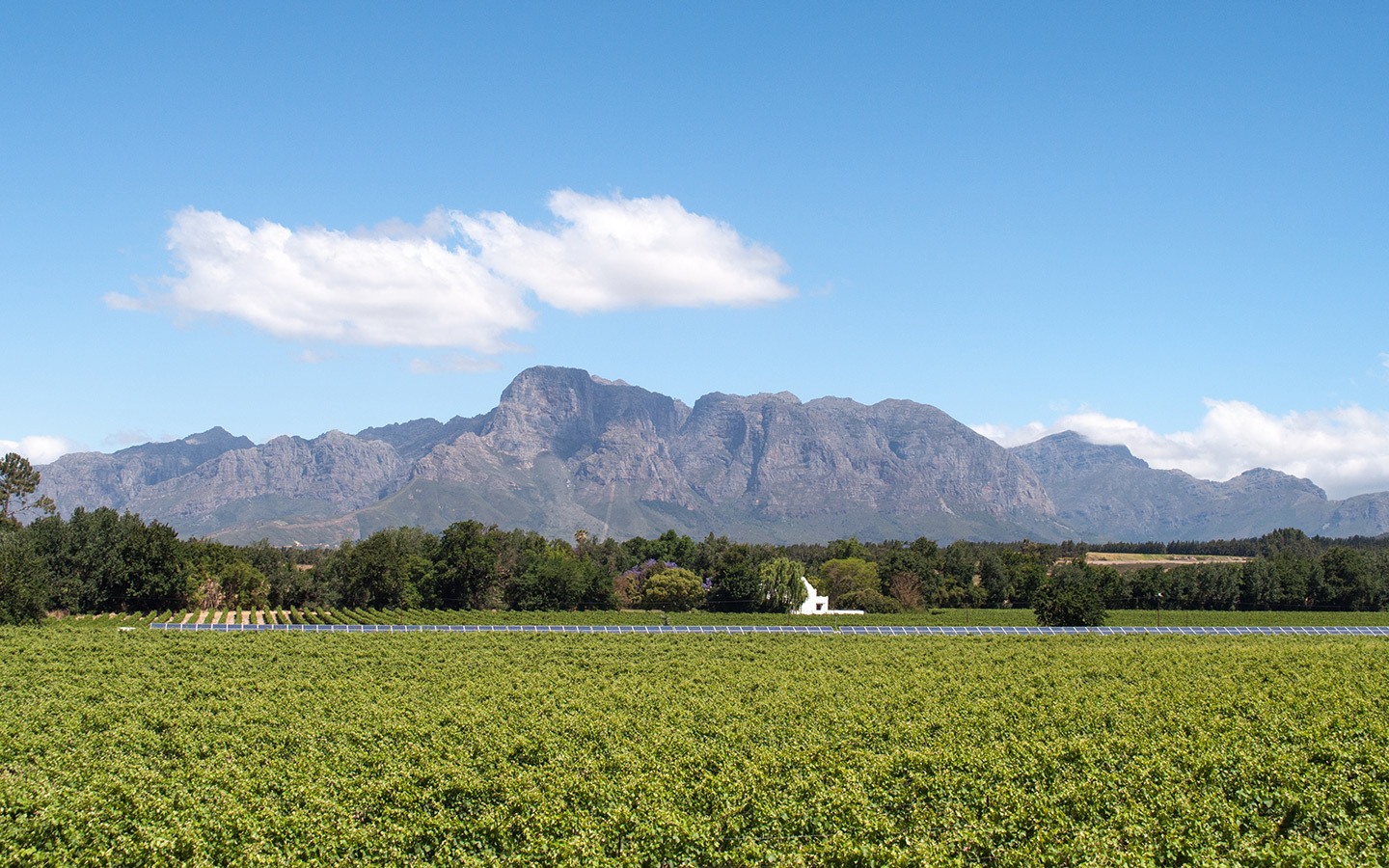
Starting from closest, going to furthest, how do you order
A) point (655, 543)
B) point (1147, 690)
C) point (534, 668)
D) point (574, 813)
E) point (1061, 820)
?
point (1061, 820) → point (574, 813) → point (1147, 690) → point (534, 668) → point (655, 543)

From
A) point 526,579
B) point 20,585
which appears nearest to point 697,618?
point 526,579

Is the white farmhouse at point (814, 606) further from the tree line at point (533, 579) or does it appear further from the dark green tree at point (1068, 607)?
the dark green tree at point (1068, 607)

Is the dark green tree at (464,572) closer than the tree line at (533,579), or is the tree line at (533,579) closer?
the tree line at (533,579)

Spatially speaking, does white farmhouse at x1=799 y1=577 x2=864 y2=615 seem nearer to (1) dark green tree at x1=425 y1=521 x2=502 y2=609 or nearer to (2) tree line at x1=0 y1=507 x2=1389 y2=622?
(2) tree line at x1=0 y1=507 x2=1389 y2=622

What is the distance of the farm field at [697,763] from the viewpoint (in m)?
23.3

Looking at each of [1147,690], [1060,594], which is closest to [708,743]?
[1147,690]

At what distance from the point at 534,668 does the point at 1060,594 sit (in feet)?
194

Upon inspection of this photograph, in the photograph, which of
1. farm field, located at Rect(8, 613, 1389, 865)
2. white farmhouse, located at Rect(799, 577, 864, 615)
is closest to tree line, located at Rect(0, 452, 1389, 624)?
white farmhouse, located at Rect(799, 577, 864, 615)

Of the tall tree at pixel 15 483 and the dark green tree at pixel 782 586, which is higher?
the tall tree at pixel 15 483

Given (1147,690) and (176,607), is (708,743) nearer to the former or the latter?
(1147,690)

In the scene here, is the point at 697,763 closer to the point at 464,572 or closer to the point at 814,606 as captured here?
the point at 464,572

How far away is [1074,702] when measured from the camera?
39688 millimetres

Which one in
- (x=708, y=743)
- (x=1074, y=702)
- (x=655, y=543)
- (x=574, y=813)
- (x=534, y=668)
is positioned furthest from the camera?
(x=655, y=543)

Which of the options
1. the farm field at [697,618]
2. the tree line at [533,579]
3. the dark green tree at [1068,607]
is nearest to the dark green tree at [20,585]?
the tree line at [533,579]
